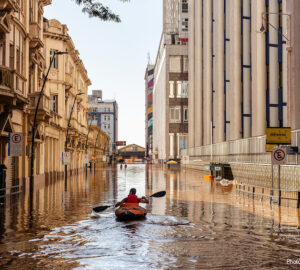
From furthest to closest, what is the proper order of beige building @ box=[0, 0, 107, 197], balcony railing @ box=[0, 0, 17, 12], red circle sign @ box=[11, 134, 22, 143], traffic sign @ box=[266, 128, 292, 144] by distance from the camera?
beige building @ box=[0, 0, 107, 197] < balcony railing @ box=[0, 0, 17, 12] < traffic sign @ box=[266, 128, 292, 144] < red circle sign @ box=[11, 134, 22, 143]

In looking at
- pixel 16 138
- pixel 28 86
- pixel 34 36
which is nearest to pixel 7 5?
pixel 16 138

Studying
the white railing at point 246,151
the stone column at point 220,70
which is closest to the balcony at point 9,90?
the white railing at point 246,151

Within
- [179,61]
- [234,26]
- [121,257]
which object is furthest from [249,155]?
[179,61]

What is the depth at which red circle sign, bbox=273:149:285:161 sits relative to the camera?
22.4 meters

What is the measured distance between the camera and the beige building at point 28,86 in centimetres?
2680

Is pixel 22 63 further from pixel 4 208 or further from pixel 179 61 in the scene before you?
pixel 179 61

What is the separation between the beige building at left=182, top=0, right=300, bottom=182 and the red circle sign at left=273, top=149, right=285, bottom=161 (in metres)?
7.91

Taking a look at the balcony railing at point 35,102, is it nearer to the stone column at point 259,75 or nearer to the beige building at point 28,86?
the beige building at point 28,86

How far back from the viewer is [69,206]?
22.5 m

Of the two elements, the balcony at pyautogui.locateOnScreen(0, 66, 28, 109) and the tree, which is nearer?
the tree

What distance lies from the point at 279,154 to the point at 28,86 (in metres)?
20.4

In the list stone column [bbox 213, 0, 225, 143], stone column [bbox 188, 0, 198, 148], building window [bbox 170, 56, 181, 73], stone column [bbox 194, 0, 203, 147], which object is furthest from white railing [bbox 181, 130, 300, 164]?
building window [bbox 170, 56, 181, 73]

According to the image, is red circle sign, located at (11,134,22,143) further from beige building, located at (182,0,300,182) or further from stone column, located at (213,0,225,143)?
stone column, located at (213,0,225,143)

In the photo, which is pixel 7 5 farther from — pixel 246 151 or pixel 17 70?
pixel 246 151
